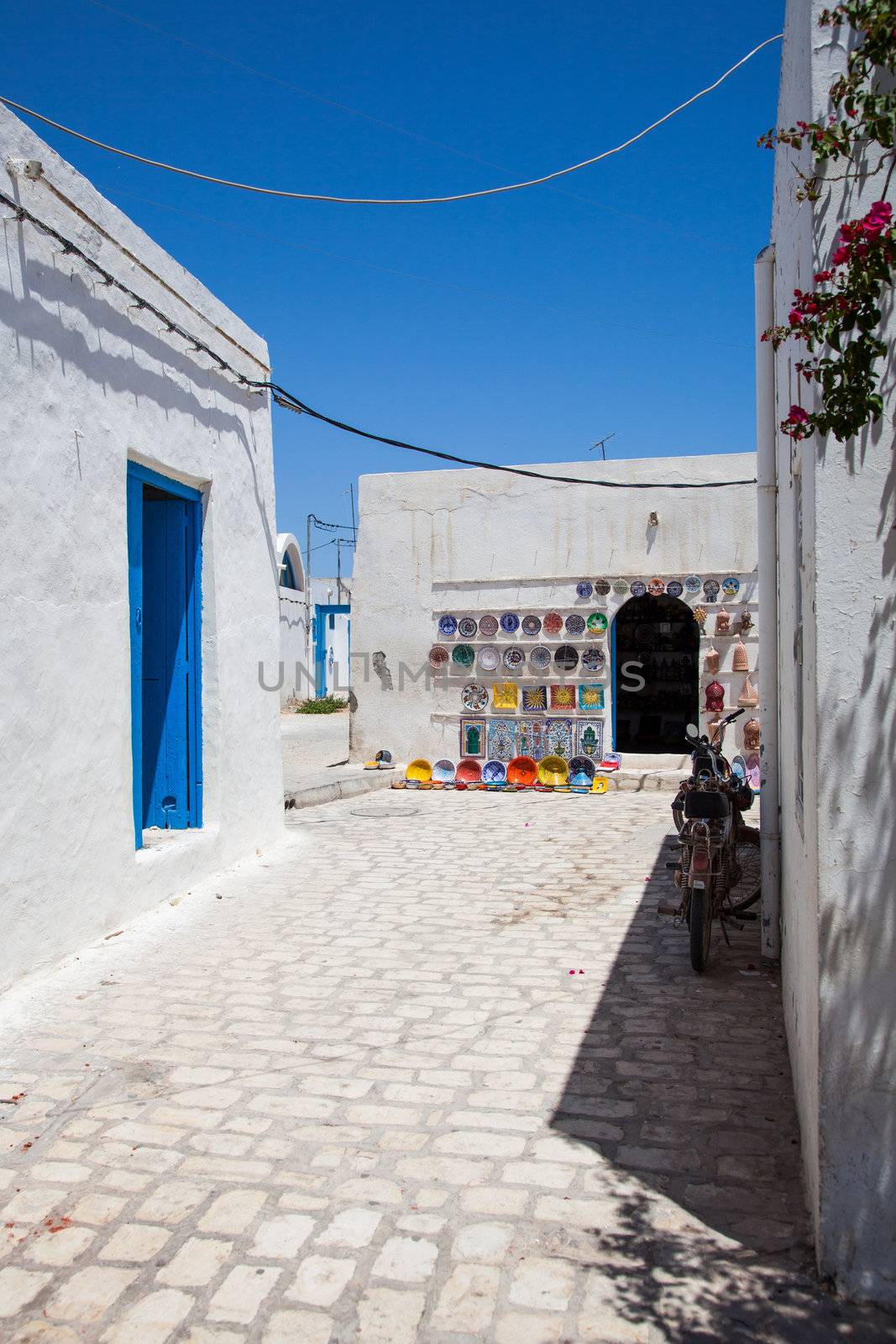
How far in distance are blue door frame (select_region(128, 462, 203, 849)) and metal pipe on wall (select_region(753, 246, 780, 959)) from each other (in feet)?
12.8

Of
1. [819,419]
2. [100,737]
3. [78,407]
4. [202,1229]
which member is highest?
[78,407]

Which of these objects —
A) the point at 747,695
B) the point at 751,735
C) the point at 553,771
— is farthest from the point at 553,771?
the point at 747,695

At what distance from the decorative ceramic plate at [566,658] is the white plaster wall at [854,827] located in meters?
9.89

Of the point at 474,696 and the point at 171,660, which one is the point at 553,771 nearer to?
the point at 474,696

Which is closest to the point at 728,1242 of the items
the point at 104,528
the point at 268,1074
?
the point at 268,1074

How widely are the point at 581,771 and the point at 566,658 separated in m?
1.43

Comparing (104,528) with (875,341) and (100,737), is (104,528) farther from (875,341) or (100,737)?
(875,341)

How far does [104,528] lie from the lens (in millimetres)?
5613

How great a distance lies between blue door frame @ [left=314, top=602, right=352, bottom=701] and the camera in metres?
32.0

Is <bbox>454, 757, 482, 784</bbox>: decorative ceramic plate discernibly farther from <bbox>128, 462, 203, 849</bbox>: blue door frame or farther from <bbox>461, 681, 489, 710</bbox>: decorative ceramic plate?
<bbox>128, 462, 203, 849</bbox>: blue door frame

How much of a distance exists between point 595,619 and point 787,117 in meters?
9.05

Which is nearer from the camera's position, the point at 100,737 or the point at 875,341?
the point at 875,341

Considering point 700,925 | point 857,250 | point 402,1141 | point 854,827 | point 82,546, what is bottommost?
point 402,1141

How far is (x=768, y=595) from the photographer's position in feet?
17.2
